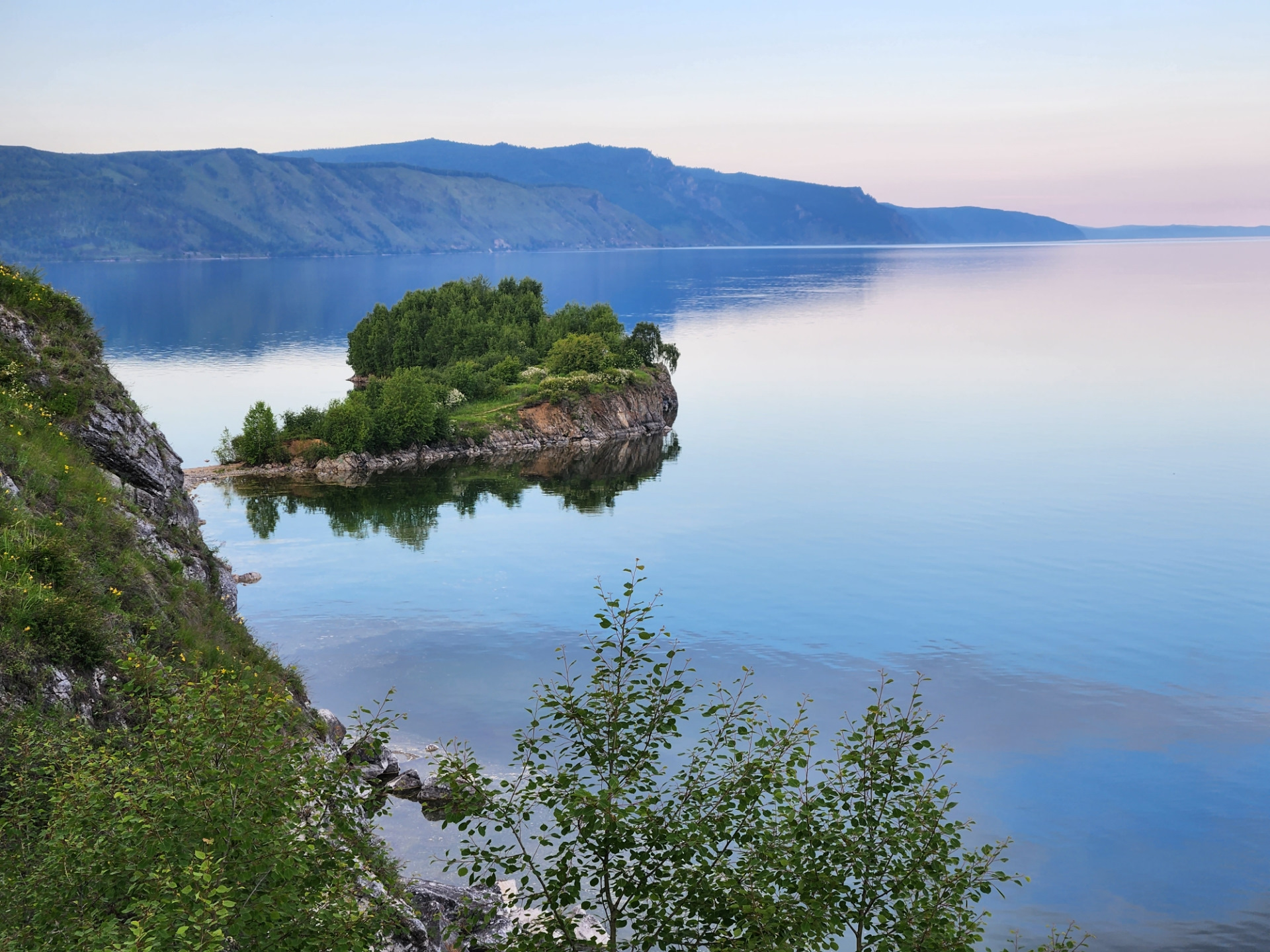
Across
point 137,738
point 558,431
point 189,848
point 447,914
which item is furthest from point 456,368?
point 189,848

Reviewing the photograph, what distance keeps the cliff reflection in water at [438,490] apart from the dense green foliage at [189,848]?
60.9 metres

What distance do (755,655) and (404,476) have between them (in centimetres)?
5164

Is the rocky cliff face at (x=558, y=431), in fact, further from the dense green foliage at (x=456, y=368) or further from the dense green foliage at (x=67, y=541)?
the dense green foliage at (x=67, y=541)

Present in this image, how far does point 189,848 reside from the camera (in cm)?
1227

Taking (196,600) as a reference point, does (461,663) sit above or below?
below

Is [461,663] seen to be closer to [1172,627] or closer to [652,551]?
[652,551]

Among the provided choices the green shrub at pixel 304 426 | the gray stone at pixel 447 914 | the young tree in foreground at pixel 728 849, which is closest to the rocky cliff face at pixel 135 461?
the gray stone at pixel 447 914

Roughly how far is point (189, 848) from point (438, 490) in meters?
80.2

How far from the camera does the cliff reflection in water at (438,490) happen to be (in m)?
80.5

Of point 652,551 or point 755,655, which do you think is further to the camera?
point 652,551

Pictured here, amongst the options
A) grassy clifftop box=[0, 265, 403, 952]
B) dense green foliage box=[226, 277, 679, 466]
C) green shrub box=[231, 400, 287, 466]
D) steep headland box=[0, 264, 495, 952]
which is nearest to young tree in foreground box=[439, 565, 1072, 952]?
grassy clifftop box=[0, 265, 403, 952]

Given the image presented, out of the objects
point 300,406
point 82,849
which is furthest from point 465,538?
point 82,849

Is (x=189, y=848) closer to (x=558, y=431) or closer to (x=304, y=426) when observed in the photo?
(x=304, y=426)

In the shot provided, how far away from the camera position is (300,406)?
122m
